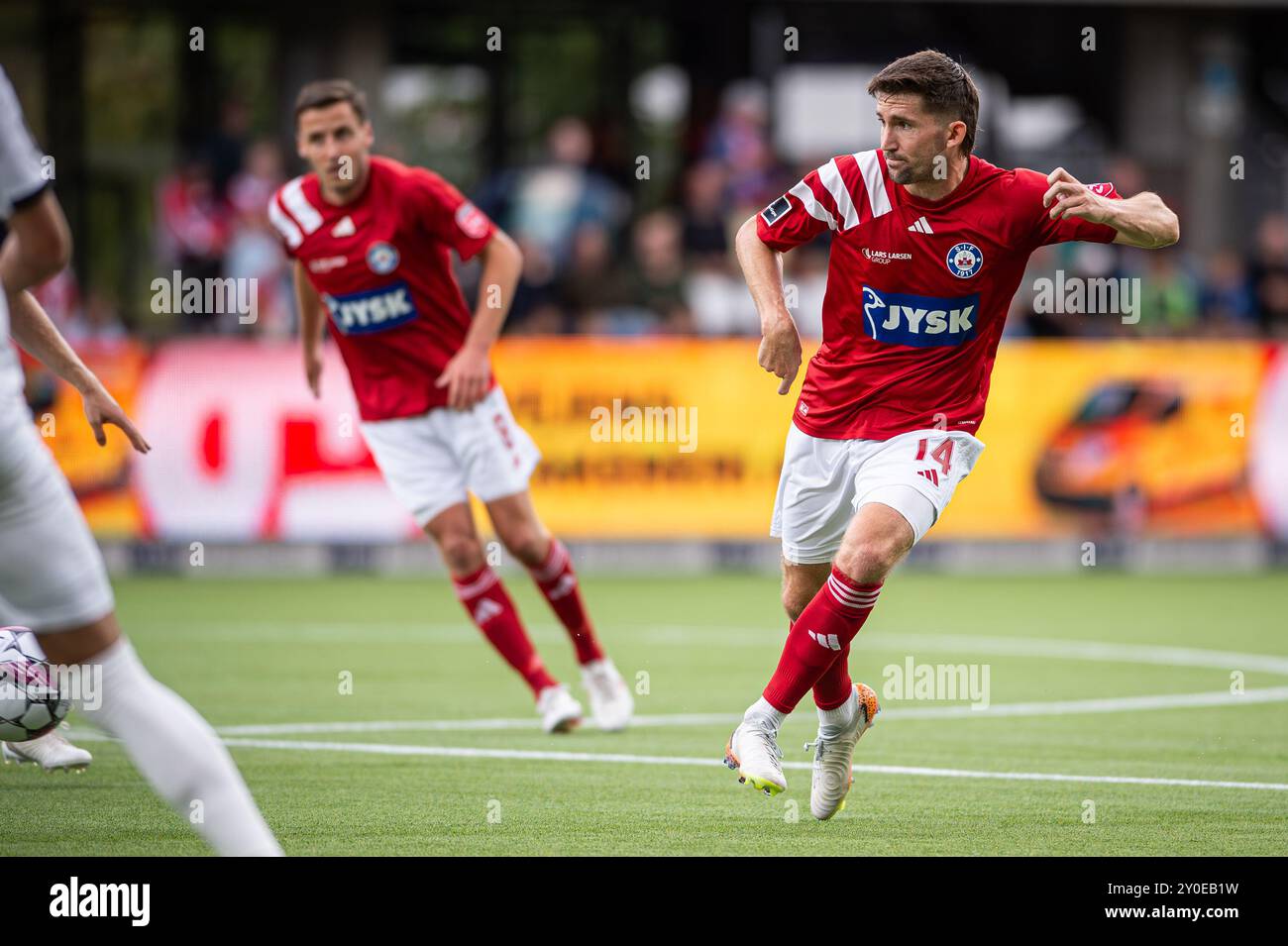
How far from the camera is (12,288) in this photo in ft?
14.3

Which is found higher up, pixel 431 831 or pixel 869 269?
pixel 869 269

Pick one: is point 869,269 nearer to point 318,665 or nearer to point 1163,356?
point 318,665

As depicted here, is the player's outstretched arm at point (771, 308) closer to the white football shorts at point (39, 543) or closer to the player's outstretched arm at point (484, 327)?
the player's outstretched arm at point (484, 327)

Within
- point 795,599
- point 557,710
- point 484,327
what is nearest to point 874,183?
point 795,599

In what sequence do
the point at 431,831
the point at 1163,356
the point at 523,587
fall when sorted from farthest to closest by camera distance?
the point at 1163,356 < the point at 523,587 < the point at 431,831

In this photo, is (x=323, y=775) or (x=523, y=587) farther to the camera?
Result: (x=523, y=587)

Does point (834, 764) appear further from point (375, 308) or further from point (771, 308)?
point (375, 308)

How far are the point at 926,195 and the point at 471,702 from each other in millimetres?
3799

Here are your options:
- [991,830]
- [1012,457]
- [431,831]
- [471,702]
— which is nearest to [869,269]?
[991,830]

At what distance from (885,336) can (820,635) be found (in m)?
1.06

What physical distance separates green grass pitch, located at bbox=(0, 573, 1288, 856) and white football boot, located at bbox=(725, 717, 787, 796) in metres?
0.20

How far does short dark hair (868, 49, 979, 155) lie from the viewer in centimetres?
590

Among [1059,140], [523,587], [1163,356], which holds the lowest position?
[523,587]

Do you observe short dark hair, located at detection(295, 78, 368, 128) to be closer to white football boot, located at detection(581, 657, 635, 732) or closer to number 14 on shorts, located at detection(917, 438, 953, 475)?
white football boot, located at detection(581, 657, 635, 732)
